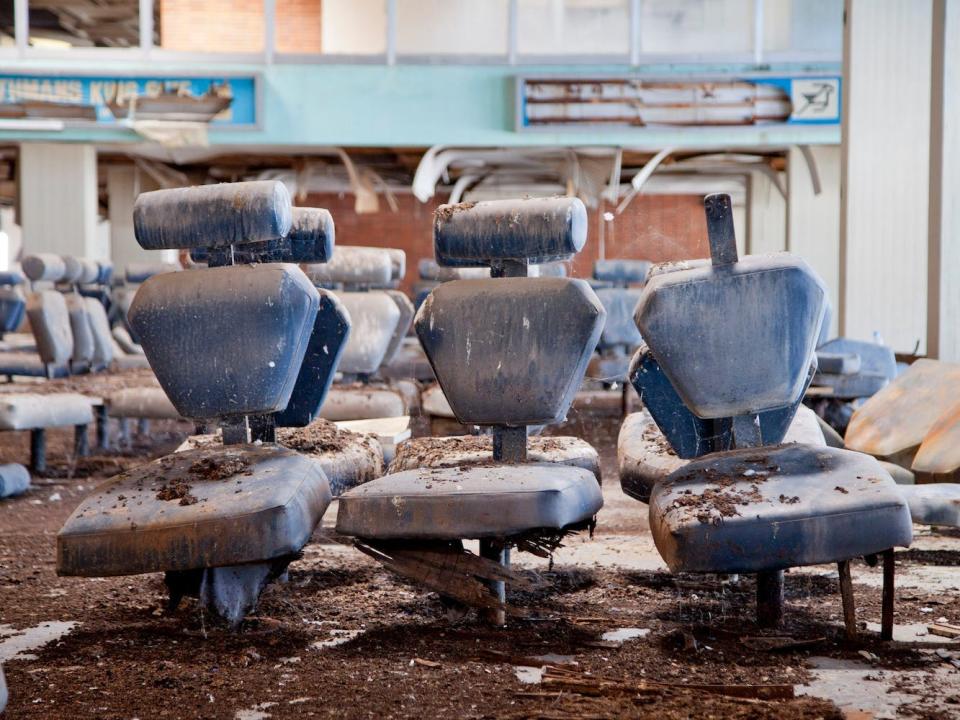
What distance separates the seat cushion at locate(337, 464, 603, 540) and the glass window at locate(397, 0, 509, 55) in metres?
9.03

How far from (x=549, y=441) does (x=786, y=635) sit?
940 millimetres

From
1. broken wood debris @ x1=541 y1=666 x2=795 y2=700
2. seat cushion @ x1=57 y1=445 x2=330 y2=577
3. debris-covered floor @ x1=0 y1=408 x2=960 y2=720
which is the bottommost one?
debris-covered floor @ x1=0 y1=408 x2=960 y2=720

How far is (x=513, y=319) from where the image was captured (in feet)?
10.3

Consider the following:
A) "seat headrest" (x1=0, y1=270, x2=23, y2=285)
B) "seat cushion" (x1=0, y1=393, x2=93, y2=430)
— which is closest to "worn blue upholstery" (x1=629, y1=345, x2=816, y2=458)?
"seat cushion" (x1=0, y1=393, x2=93, y2=430)

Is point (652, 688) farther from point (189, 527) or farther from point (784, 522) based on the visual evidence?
point (189, 527)

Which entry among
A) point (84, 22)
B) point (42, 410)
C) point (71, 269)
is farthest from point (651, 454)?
point (84, 22)

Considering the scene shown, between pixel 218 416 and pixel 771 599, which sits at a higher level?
pixel 218 416

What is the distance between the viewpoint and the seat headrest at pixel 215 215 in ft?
9.94

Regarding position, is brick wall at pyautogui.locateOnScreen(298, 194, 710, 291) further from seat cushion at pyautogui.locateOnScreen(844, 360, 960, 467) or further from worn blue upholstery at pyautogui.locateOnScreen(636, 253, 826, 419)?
worn blue upholstery at pyautogui.locateOnScreen(636, 253, 826, 419)

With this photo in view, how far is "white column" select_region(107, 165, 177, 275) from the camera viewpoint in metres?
14.5

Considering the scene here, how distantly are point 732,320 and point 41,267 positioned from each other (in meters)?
6.41

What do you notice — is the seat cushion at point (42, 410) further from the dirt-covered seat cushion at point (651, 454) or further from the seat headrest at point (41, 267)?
the dirt-covered seat cushion at point (651, 454)

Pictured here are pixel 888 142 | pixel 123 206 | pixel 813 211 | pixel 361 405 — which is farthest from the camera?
pixel 123 206

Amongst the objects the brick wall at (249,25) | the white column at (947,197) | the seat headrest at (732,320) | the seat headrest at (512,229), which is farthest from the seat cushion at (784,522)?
the brick wall at (249,25)
